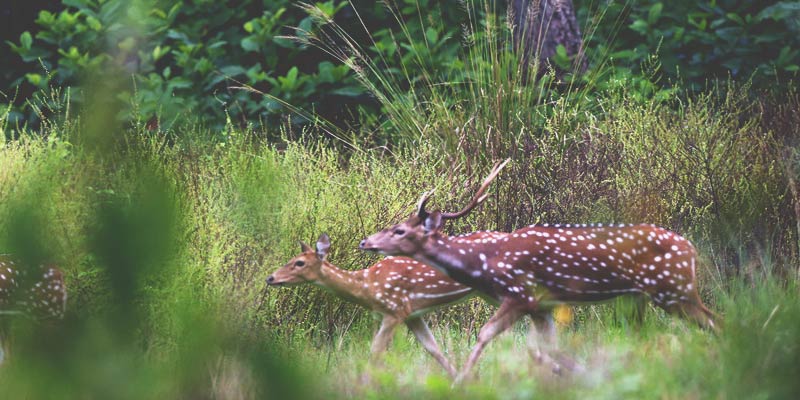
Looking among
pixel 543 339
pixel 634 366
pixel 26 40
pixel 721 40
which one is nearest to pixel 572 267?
pixel 543 339

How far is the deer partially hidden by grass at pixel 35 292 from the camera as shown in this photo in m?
1.10

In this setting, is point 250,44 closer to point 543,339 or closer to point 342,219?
point 342,219

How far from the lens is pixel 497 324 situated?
13.8ft

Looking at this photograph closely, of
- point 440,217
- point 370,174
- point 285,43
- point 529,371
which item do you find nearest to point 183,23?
point 285,43

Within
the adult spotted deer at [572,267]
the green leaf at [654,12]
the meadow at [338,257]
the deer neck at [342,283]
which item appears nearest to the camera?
the meadow at [338,257]

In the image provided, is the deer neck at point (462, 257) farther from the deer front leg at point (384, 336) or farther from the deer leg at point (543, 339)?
the deer front leg at point (384, 336)

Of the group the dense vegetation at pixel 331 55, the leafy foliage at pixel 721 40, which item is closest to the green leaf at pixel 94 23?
the dense vegetation at pixel 331 55

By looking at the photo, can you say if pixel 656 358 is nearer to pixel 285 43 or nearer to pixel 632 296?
pixel 632 296

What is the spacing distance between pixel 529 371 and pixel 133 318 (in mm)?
2749

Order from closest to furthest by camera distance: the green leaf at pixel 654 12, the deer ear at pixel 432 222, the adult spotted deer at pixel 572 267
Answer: the adult spotted deer at pixel 572 267 < the deer ear at pixel 432 222 < the green leaf at pixel 654 12

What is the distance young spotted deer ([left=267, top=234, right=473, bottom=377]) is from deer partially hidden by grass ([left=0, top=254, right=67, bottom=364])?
3.39m

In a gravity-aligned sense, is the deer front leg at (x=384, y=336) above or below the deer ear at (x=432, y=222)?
below

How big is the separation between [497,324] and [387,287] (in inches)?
30.3

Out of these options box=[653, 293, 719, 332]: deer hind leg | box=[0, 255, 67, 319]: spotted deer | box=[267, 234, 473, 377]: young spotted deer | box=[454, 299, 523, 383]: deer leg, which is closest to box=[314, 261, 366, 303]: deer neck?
box=[267, 234, 473, 377]: young spotted deer
